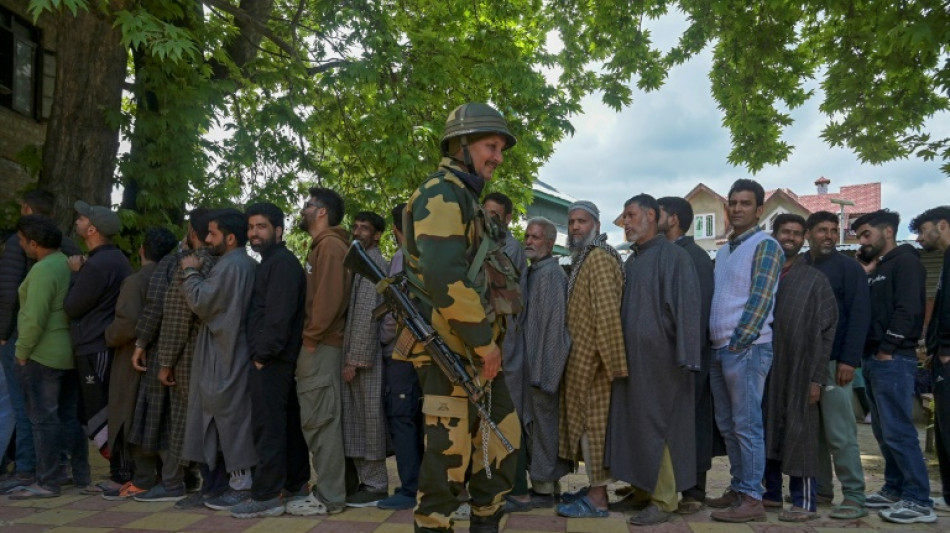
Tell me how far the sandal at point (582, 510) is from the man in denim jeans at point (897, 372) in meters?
1.90

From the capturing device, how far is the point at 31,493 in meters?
5.59

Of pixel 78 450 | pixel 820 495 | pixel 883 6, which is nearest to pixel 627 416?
pixel 820 495

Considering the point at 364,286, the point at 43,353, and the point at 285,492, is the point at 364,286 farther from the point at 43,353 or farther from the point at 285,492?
the point at 43,353

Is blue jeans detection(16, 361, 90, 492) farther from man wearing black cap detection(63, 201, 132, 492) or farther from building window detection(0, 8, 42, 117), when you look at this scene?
building window detection(0, 8, 42, 117)

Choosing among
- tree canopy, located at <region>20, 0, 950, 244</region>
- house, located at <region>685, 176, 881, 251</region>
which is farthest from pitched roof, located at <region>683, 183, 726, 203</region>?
tree canopy, located at <region>20, 0, 950, 244</region>

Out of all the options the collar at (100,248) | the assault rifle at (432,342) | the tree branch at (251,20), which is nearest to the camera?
the assault rifle at (432,342)

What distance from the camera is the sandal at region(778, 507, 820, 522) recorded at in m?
4.68

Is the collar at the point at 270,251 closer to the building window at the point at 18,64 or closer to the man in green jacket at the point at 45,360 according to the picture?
the man in green jacket at the point at 45,360

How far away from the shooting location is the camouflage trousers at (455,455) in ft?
10.6

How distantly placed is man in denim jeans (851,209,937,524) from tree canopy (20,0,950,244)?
2754 millimetres

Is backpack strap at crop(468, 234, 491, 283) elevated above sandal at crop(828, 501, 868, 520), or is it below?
above

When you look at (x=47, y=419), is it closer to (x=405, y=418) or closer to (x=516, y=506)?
(x=405, y=418)

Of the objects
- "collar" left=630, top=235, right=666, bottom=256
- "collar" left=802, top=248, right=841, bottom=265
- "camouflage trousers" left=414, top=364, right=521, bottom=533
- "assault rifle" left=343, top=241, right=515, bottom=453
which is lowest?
"camouflage trousers" left=414, top=364, right=521, bottom=533

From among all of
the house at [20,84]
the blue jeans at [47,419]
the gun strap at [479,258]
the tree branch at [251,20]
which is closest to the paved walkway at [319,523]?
the blue jeans at [47,419]
